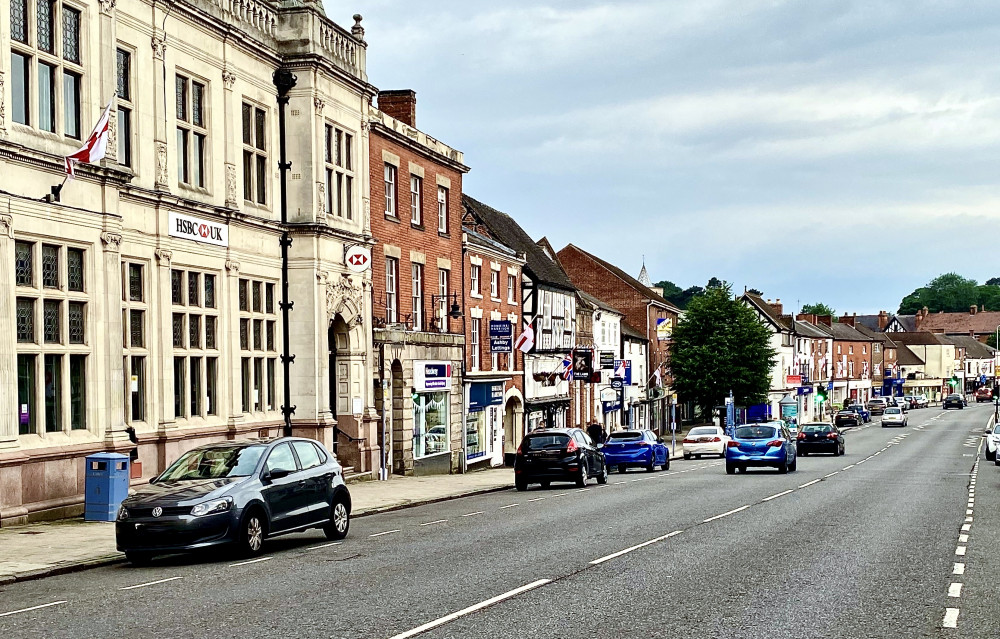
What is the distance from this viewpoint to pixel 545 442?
3150 cm

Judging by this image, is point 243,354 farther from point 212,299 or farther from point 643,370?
point 643,370

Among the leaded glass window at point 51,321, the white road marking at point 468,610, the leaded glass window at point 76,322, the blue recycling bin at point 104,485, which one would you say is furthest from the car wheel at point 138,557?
the leaded glass window at point 76,322

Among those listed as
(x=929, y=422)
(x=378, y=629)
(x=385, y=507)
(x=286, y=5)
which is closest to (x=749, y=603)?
(x=378, y=629)

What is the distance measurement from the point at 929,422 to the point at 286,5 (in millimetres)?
88668

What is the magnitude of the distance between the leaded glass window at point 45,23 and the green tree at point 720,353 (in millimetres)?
62655

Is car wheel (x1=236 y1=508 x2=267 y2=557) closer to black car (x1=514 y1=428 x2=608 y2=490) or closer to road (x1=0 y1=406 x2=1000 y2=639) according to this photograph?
road (x1=0 y1=406 x2=1000 y2=639)

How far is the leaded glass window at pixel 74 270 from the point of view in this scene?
2184cm

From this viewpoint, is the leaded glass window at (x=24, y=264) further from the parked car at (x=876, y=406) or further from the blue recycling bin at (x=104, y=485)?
the parked car at (x=876, y=406)

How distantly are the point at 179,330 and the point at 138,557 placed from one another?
1067 centimetres

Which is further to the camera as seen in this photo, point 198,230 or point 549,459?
point 549,459

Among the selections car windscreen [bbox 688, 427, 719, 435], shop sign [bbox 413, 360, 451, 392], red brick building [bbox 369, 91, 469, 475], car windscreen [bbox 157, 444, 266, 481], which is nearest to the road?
car windscreen [bbox 157, 444, 266, 481]

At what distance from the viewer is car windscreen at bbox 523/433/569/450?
103 ft

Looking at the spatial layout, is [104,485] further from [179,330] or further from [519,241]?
[519,241]

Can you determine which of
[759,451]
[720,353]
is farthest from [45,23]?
[720,353]
